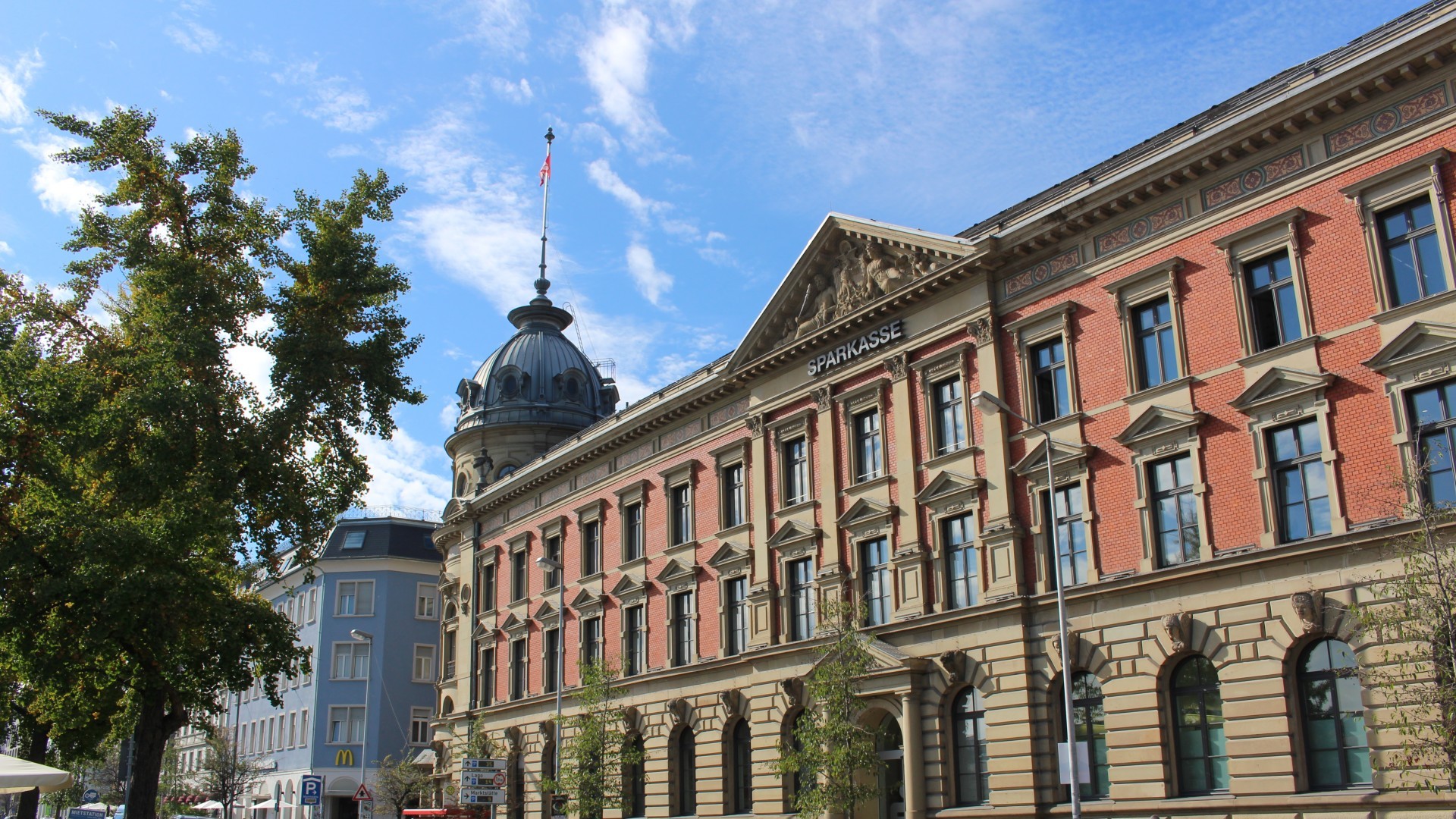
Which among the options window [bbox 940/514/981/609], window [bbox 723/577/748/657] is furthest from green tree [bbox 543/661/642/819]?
window [bbox 940/514/981/609]

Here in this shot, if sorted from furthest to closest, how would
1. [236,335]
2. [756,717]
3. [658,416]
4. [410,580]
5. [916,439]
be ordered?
[410,580], [658,416], [756,717], [916,439], [236,335]

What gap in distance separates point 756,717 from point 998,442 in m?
11.6

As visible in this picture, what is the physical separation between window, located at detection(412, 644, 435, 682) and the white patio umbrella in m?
55.4

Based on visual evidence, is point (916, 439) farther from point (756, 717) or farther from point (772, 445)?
point (756, 717)

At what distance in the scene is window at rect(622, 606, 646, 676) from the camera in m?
42.7

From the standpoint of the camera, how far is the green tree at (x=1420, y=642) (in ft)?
63.4

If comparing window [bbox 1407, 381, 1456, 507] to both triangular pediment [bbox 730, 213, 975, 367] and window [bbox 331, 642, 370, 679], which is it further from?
window [bbox 331, 642, 370, 679]

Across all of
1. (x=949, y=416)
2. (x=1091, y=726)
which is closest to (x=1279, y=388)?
(x=1091, y=726)

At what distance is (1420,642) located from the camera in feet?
67.7

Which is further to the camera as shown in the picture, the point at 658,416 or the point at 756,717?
the point at 658,416

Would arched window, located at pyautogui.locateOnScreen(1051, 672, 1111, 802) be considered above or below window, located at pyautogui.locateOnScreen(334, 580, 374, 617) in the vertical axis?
below

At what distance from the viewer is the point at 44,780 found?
16781 millimetres

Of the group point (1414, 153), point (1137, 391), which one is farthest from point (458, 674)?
point (1414, 153)

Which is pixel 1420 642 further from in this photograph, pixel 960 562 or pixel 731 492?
pixel 731 492
